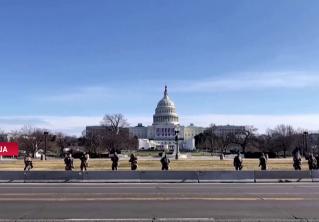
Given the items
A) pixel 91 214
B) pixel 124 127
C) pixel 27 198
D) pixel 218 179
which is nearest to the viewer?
pixel 91 214

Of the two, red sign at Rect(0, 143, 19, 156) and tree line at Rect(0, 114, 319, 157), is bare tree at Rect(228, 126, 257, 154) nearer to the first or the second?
tree line at Rect(0, 114, 319, 157)

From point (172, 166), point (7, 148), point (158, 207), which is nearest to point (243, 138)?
point (172, 166)

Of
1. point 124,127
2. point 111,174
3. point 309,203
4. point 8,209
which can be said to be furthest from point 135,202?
point 124,127

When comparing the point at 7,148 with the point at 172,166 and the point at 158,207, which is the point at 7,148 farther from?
the point at 158,207

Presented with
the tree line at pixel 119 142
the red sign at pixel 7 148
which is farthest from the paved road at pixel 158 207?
the tree line at pixel 119 142

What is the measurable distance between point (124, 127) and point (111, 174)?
144m

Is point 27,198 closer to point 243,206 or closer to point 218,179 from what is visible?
point 243,206

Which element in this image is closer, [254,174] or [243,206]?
[243,206]

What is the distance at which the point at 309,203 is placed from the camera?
17.8 m

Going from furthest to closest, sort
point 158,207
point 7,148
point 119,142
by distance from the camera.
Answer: point 119,142 → point 7,148 → point 158,207

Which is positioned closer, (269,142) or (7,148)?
(7,148)

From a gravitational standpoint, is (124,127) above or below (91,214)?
above

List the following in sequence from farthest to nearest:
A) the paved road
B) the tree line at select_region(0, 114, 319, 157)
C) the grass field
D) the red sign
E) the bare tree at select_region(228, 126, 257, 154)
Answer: the bare tree at select_region(228, 126, 257, 154) < the tree line at select_region(0, 114, 319, 157) < the grass field < the red sign < the paved road

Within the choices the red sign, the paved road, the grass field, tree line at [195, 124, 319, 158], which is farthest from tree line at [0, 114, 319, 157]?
the paved road
